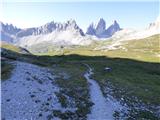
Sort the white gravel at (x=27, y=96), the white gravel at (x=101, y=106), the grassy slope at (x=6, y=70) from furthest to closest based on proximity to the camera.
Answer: the grassy slope at (x=6, y=70) → the white gravel at (x=101, y=106) → the white gravel at (x=27, y=96)

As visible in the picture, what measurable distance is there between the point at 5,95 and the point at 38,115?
8545 millimetres

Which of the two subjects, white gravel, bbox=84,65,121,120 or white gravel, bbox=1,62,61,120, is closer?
white gravel, bbox=1,62,61,120

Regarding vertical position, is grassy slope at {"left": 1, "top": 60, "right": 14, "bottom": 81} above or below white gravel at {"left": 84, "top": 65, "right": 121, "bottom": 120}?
above

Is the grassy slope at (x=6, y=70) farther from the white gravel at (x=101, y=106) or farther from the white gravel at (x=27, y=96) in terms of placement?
the white gravel at (x=101, y=106)

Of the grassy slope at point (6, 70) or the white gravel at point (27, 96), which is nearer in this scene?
the white gravel at point (27, 96)

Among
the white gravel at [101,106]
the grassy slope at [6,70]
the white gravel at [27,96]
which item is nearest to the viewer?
the white gravel at [27,96]

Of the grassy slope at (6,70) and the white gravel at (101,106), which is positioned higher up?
the grassy slope at (6,70)

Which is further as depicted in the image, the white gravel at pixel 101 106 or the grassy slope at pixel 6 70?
the grassy slope at pixel 6 70

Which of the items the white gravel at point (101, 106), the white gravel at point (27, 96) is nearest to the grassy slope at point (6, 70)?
the white gravel at point (27, 96)

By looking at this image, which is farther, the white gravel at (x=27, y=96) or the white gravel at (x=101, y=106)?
the white gravel at (x=101, y=106)

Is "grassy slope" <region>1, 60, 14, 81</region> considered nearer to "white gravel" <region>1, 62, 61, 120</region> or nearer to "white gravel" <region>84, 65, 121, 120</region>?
"white gravel" <region>1, 62, 61, 120</region>

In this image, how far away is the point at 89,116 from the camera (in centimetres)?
4531

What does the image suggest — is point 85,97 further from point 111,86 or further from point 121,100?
point 111,86

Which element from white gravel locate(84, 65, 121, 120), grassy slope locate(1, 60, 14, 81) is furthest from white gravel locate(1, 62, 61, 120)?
white gravel locate(84, 65, 121, 120)
